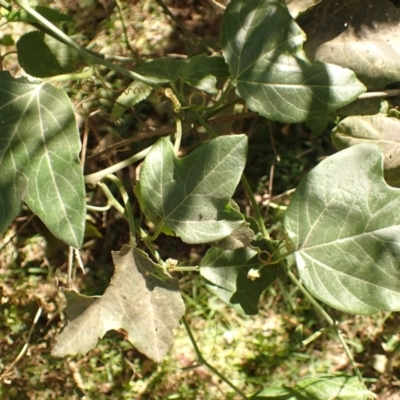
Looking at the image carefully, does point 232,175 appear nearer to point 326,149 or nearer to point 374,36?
point 374,36

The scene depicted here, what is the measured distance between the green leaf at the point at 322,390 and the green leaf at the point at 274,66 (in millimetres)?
741

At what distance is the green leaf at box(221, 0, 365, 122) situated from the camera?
3.78 ft

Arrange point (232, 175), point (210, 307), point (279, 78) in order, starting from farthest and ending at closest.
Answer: point (210, 307), point (279, 78), point (232, 175)

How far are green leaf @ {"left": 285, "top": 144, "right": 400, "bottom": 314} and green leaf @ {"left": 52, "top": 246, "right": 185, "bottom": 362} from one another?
269 mm

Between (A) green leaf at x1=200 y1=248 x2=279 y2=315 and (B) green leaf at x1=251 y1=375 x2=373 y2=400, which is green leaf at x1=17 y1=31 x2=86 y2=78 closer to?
(A) green leaf at x1=200 y1=248 x2=279 y2=315

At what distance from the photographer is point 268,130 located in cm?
173

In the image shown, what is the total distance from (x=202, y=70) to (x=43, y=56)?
39 cm

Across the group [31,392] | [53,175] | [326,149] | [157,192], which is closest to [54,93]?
[53,175]

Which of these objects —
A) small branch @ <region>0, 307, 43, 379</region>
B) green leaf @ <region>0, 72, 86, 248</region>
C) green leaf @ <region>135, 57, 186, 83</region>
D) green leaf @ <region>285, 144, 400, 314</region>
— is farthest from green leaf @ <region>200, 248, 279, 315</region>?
small branch @ <region>0, 307, 43, 379</region>

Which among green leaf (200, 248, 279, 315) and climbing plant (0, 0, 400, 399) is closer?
climbing plant (0, 0, 400, 399)

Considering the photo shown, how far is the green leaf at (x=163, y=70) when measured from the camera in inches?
49.1

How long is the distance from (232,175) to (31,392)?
3.57 feet

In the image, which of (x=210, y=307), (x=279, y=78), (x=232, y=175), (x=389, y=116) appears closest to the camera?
(x=232, y=175)

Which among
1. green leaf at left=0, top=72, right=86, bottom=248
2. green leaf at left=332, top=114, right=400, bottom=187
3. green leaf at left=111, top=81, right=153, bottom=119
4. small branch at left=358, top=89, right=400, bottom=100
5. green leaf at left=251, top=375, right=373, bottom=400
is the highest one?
green leaf at left=0, top=72, right=86, bottom=248
